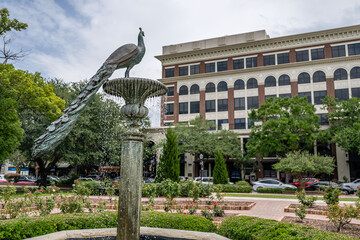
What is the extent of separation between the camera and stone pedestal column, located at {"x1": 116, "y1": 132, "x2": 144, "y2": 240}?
18.6 feet

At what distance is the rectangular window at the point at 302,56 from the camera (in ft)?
141

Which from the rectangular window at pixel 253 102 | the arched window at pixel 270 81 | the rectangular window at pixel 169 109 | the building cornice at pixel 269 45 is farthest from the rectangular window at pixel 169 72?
the arched window at pixel 270 81

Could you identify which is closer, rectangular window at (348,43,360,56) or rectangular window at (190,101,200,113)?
rectangular window at (348,43,360,56)

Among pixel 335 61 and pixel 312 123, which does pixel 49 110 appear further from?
pixel 335 61

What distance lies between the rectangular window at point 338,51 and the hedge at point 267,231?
134ft

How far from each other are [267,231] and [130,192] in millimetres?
2993

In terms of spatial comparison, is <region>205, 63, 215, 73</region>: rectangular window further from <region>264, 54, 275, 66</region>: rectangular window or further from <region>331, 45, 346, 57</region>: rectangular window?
<region>331, 45, 346, 57</region>: rectangular window

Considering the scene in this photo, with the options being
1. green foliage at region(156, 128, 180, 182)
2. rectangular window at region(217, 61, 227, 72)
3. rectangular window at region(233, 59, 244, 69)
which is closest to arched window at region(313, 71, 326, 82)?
rectangular window at region(233, 59, 244, 69)

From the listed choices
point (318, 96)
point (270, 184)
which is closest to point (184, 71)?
point (318, 96)

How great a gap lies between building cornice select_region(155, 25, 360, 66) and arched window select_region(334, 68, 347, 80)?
4310mm

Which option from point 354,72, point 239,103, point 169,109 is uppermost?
point 354,72

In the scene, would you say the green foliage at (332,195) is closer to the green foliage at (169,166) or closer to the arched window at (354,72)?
the green foliage at (169,166)

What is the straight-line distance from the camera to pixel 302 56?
43250 mm

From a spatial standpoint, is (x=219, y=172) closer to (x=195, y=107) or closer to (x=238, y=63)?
(x=195, y=107)
